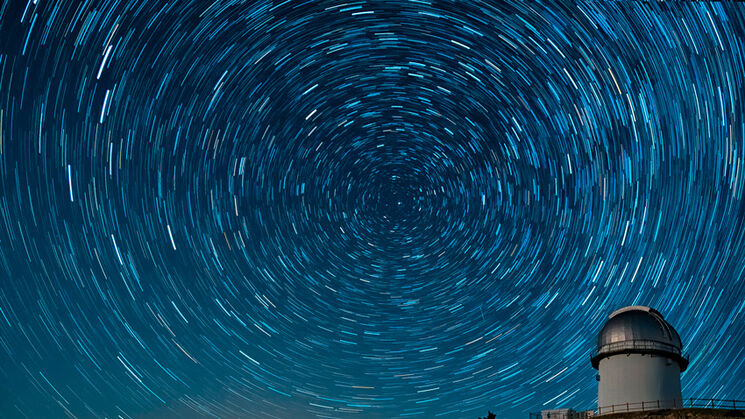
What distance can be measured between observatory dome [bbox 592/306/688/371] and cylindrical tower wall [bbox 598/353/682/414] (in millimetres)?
435

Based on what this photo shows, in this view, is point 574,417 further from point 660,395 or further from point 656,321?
point 656,321

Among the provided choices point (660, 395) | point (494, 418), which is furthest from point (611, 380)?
point (494, 418)

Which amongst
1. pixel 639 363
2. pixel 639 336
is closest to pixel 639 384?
pixel 639 363

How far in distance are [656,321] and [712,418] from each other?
35.9 feet

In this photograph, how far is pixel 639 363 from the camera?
3766 cm

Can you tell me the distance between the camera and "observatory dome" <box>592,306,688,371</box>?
124 ft

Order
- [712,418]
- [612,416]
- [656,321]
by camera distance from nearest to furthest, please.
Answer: [712,418] < [612,416] < [656,321]

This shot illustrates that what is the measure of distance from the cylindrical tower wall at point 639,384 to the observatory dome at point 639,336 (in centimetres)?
43

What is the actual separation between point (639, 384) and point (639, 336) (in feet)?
9.42

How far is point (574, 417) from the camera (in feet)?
127

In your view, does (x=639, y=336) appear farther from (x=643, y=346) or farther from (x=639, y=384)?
(x=639, y=384)

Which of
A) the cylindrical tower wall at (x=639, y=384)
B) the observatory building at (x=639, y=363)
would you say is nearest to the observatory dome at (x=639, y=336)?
the observatory building at (x=639, y=363)

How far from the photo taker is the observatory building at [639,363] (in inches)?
1446

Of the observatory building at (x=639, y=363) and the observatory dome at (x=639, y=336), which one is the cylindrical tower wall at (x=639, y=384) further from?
the observatory dome at (x=639, y=336)
